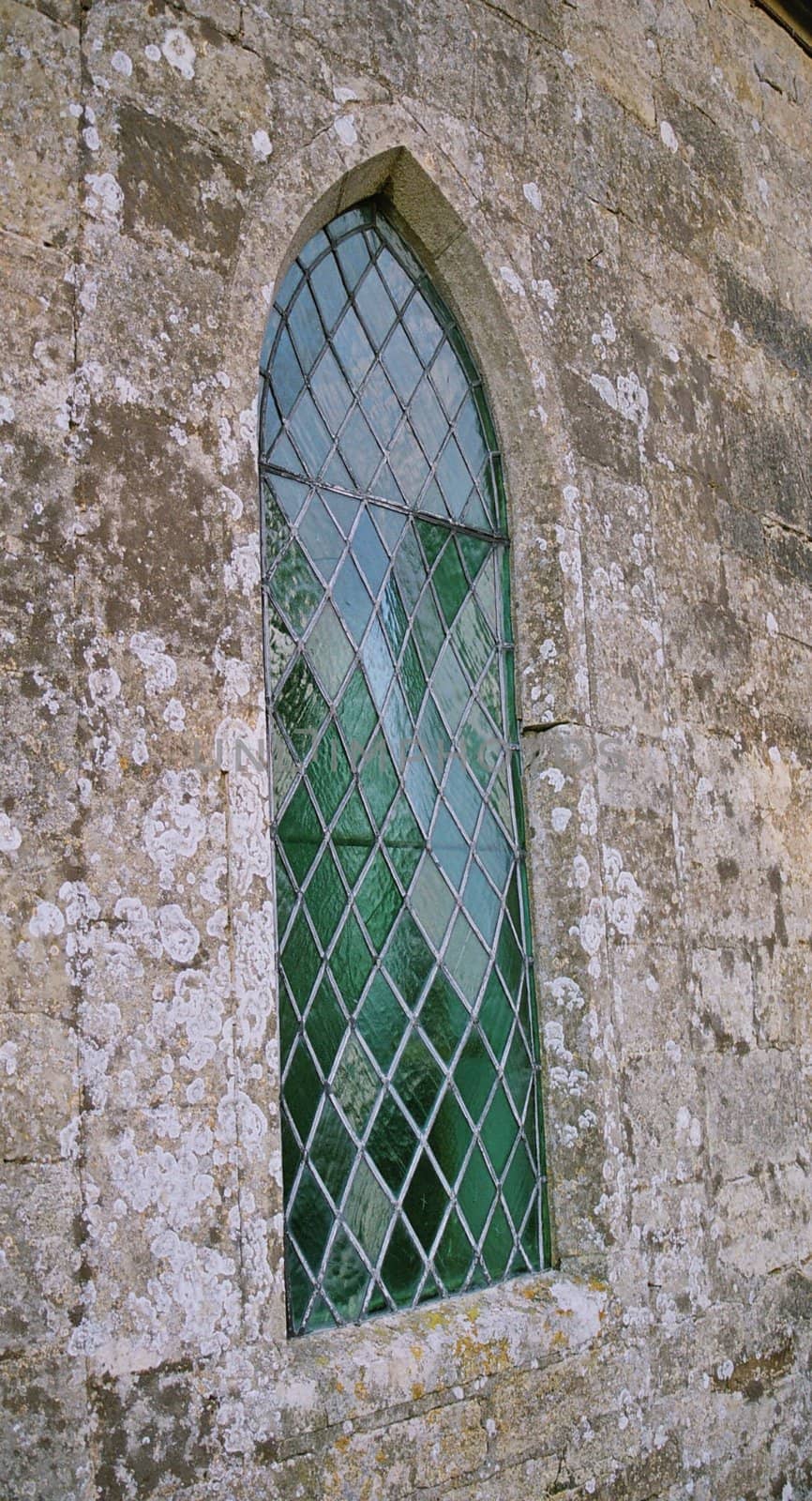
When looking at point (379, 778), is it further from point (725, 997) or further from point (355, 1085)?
point (725, 997)

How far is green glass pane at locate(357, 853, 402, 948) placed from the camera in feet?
9.66

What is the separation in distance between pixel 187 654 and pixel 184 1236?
105cm

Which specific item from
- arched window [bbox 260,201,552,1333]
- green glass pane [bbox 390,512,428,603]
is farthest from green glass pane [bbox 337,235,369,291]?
green glass pane [bbox 390,512,428,603]

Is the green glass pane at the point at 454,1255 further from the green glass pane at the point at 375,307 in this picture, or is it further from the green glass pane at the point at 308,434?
the green glass pane at the point at 375,307

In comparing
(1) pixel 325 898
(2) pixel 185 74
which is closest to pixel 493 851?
(1) pixel 325 898

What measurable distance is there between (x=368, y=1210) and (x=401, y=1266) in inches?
6.1

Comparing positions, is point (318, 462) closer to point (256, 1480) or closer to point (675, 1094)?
point (675, 1094)

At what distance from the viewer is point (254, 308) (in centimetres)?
274

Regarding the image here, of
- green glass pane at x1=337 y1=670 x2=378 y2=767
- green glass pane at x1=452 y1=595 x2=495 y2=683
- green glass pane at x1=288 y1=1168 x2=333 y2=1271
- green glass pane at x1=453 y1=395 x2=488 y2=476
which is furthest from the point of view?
green glass pane at x1=453 y1=395 x2=488 y2=476

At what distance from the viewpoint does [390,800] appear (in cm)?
305

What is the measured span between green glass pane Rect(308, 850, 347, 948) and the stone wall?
1.01 feet

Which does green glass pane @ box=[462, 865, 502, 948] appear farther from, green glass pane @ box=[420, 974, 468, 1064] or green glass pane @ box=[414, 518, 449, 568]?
green glass pane @ box=[414, 518, 449, 568]

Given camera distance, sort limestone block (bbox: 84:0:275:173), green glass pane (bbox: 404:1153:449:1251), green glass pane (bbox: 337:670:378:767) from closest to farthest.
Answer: limestone block (bbox: 84:0:275:173) < green glass pane (bbox: 404:1153:449:1251) < green glass pane (bbox: 337:670:378:767)

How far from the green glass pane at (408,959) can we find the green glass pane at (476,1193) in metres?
0.41
